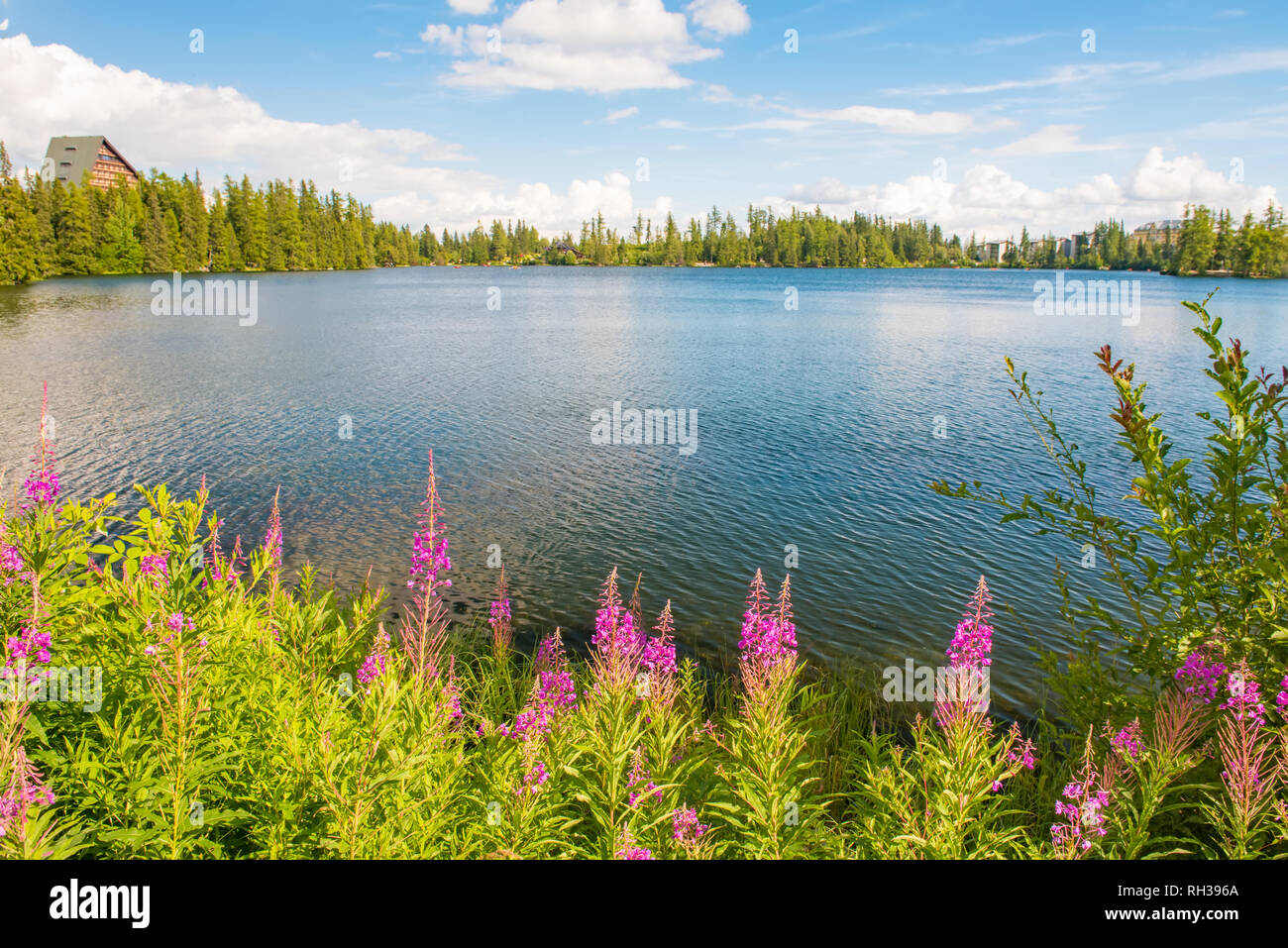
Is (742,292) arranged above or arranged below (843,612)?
above

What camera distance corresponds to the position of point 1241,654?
17.1 feet

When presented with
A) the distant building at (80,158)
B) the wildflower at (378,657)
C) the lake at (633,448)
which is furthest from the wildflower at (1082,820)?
the distant building at (80,158)

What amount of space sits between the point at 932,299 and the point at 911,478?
87143mm

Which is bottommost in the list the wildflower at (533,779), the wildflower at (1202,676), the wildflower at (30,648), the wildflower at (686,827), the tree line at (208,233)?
the wildflower at (686,827)

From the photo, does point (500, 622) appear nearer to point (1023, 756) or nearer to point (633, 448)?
point (1023, 756)

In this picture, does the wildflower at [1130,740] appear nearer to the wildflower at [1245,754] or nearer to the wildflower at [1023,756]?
the wildflower at [1245,754]

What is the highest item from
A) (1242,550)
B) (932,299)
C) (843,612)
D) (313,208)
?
(313,208)

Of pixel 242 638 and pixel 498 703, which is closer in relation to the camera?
pixel 242 638

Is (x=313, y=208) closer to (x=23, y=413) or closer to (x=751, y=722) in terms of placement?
(x=23, y=413)

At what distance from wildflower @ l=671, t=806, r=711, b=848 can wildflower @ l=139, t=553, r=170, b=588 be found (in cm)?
350

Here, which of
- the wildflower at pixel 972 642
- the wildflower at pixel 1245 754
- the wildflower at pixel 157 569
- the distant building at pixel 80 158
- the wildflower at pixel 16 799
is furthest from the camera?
the distant building at pixel 80 158

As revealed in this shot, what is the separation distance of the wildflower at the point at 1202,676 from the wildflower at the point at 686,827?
11.6 feet

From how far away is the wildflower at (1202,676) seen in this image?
203 inches
